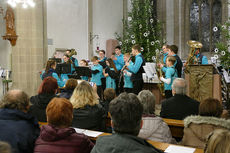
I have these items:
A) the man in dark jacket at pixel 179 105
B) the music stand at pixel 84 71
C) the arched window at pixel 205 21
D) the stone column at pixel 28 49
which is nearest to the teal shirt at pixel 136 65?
the music stand at pixel 84 71

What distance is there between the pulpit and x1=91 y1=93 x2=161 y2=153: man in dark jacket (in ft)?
15.6

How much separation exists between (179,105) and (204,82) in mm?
2797

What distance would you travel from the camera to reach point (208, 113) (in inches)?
107

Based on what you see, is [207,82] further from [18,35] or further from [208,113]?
[18,35]

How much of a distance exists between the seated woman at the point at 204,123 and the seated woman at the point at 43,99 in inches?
72.5

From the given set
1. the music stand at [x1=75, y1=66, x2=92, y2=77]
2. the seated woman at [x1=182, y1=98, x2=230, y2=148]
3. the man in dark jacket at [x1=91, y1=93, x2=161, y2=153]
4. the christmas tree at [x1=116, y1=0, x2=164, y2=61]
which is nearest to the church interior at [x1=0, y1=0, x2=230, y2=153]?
the christmas tree at [x1=116, y1=0, x2=164, y2=61]

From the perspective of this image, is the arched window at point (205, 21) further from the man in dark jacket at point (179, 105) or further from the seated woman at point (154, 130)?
the seated woman at point (154, 130)

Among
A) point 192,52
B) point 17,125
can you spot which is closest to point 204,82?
point 192,52

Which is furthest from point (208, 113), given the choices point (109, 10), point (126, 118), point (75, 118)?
point (109, 10)

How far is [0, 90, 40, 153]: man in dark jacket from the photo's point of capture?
2293mm

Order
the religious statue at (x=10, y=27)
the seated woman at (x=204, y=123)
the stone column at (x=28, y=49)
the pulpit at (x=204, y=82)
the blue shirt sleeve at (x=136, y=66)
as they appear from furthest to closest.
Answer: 1. the stone column at (x=28, y=49)
2. the religious statue at (x=10, y=27)
3. the blue shirt sleeve at (x=136, y=66)
4. the pulpit at (x=204, y=82)
5. the seated woman at (x=204, y=123)

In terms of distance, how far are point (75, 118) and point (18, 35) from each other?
678 centimetres

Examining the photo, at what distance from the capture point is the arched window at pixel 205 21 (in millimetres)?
13250

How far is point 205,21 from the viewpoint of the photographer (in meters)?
13.7
